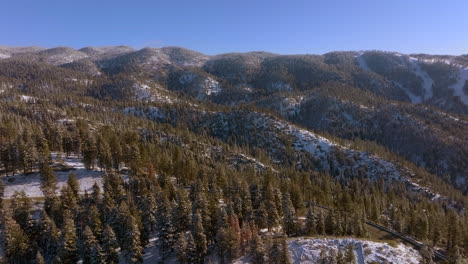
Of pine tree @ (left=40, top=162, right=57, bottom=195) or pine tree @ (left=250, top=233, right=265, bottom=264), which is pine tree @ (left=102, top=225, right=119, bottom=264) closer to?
pine tree @ (left=250, top=233, right=265, bottom=264)

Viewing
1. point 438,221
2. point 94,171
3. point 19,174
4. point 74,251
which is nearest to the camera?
point 74,251

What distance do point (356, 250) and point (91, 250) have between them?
57744mm

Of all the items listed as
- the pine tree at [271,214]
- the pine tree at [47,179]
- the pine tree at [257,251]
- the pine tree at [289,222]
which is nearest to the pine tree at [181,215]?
the pine tree at [257,251]

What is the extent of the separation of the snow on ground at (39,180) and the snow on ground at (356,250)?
6458 centimetres

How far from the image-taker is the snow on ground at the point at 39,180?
275ft

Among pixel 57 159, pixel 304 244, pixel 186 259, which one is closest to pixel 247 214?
pixel 304 244

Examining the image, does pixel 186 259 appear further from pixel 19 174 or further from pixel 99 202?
pixel 19 174

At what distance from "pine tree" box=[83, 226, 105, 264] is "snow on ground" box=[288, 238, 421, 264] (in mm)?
40190

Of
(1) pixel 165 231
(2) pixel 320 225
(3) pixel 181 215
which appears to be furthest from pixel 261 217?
(1) pixel 165 231

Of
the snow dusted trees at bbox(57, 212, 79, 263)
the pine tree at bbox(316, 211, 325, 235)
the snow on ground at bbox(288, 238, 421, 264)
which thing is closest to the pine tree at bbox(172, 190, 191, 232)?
the snow dusted trees at bbox(57, 212, 79, 263)

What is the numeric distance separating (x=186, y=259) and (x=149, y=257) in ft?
36.7

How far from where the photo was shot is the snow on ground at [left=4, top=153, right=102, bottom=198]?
275ft

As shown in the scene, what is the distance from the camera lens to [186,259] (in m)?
59.0

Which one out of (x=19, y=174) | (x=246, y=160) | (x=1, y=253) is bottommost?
(x=246, y=160)
